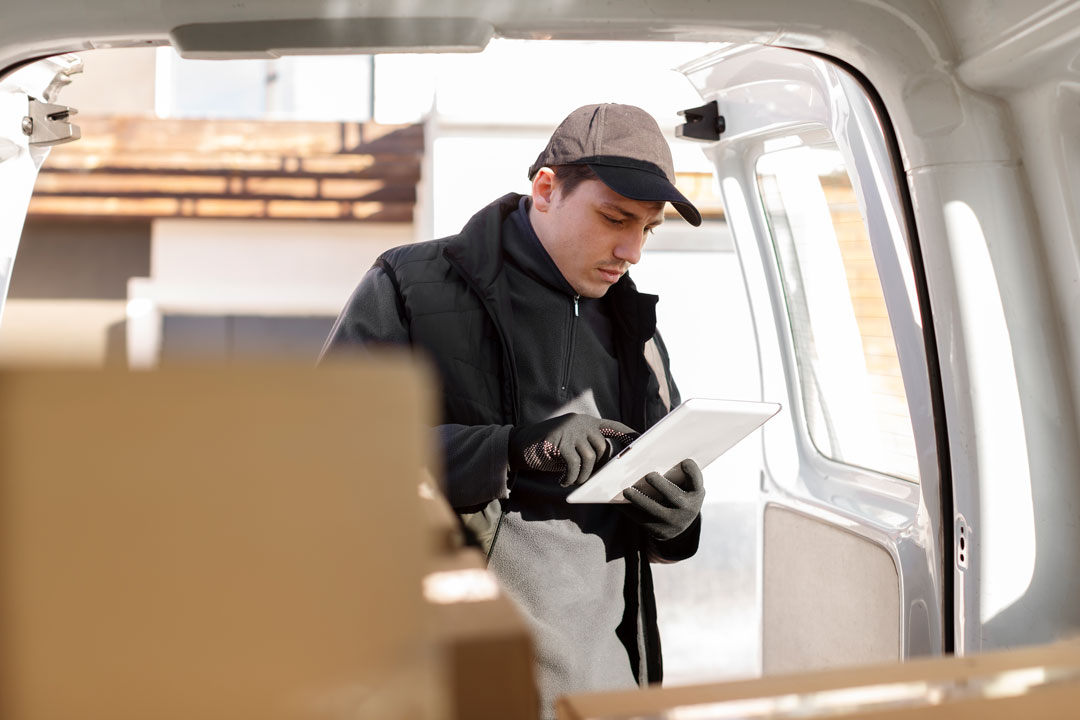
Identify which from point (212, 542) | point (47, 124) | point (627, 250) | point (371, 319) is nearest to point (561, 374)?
point (627, 250)

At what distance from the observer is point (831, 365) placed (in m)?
3.04

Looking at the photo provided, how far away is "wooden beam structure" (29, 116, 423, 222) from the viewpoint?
22.4ft

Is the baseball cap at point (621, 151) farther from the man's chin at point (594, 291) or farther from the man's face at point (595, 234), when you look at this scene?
the man's chin at point (594, 291)

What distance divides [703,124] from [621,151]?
93cm

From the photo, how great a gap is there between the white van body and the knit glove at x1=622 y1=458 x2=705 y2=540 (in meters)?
0.48

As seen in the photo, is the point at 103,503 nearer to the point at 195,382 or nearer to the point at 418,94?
the point at 195,382

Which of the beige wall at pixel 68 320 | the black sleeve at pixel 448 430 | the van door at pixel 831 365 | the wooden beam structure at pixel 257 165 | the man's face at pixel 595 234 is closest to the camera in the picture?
the van door at pixel 831 365

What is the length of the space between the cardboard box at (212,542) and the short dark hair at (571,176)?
186 cm

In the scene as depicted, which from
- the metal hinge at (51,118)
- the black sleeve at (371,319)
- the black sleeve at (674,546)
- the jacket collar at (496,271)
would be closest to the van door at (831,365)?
the black sleeve at (674,546)

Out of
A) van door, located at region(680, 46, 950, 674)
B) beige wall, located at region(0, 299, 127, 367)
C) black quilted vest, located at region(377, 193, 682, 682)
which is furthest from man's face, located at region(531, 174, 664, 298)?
beige wall, located at region(0, 299, 127, 367)

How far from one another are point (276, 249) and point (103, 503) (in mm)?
7233

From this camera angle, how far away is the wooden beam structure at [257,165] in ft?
22.4

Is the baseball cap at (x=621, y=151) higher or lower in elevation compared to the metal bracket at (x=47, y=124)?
lower

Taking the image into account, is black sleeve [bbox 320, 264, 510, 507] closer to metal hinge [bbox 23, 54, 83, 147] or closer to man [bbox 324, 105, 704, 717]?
man [bbox 324, 105, 704, 717]
